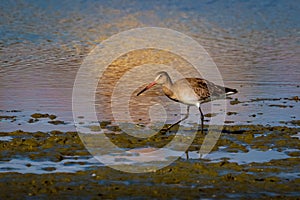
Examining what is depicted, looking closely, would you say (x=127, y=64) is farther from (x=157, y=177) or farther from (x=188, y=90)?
(x=157, y=177)

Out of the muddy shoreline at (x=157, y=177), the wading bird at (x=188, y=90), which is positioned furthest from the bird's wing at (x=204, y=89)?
the muddy shoreline at (x=157, y=177)

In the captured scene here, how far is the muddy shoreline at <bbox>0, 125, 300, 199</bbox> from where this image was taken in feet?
29.8

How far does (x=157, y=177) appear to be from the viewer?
32.1 feet

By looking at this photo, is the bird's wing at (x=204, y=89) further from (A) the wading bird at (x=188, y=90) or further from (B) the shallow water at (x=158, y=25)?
(B) the shallow water at (x=158, y=25)

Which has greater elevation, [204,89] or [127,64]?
[127,64]

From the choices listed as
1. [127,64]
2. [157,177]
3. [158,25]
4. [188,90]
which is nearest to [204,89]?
[188,90]

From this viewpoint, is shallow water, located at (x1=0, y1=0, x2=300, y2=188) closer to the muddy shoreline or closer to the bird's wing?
the muddy shoreline

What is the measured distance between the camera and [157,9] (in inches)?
1470

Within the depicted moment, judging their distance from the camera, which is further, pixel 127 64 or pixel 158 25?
pixel 158 25

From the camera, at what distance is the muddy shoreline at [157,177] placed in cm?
907

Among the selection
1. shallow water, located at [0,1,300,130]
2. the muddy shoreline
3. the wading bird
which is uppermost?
shallow water, located at [0,1,300,130]

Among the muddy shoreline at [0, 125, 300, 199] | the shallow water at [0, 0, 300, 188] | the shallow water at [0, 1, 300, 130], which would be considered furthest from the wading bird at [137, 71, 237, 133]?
the muddy shoreline at [0, 125, 300, 199]

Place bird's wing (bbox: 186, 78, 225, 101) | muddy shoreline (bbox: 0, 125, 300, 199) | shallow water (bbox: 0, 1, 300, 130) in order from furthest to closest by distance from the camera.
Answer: shallow water (bbox: 0, 1, 300, 130) → bird's wing (bbox: 186, 78, 225, 101) → muddy shoreline (bbox: 0, 125, 300, 199)

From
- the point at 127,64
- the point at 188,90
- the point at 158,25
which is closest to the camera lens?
the point at 188,90
